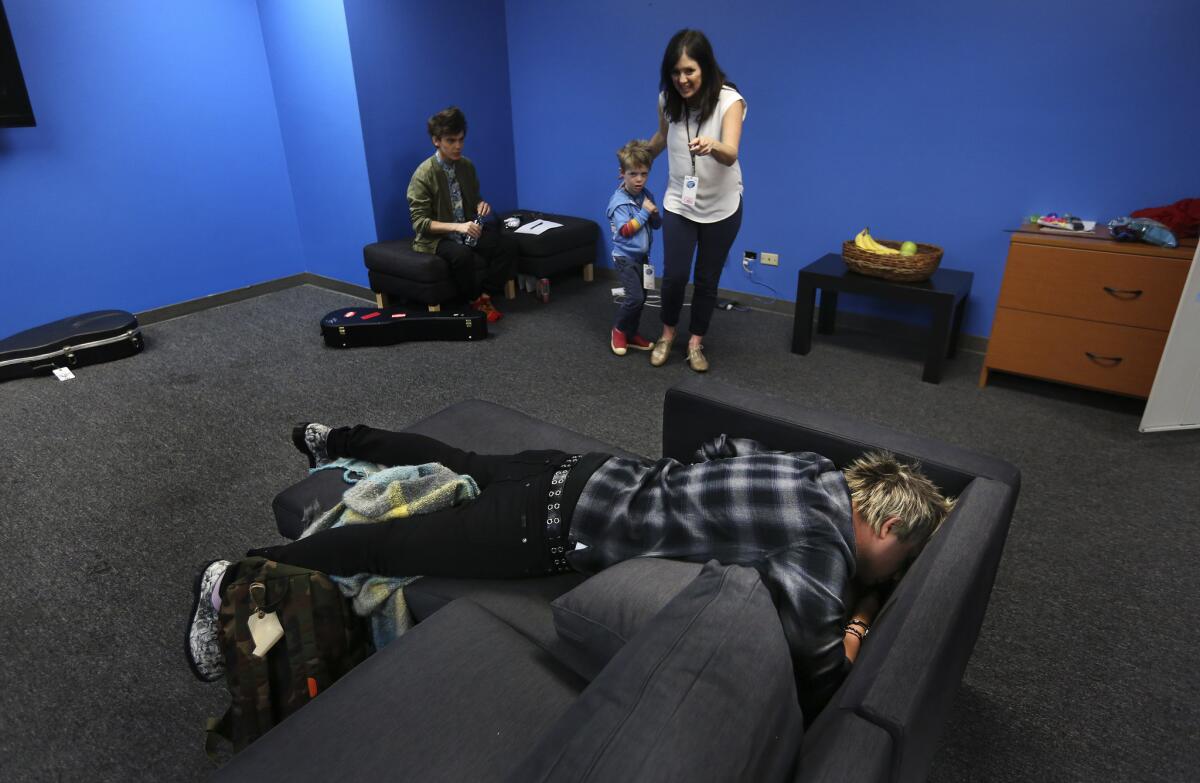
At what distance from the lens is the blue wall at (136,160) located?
3.39 meters

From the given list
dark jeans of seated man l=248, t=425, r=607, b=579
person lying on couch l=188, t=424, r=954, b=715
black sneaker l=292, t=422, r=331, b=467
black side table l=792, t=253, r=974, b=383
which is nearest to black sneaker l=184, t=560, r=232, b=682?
person lying on couch l=188, t=424, r=954, b=715

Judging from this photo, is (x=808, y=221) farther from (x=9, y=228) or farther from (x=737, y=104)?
(x=9, y=228)

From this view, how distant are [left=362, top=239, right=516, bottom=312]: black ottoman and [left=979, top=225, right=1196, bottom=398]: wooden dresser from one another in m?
2.68

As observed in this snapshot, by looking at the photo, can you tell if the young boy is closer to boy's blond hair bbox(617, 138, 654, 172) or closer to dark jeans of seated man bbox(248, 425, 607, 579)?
boy's blond hair bbox(617, 138, 654, 172)

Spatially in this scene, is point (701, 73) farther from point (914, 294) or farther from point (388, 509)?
point (388, 509)

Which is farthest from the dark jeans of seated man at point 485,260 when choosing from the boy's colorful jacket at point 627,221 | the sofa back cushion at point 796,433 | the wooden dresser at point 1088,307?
the wooden dresser at point 1088,307

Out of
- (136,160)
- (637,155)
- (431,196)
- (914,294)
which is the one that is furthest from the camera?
(431,196)

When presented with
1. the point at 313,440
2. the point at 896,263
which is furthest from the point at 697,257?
the point at 313,440

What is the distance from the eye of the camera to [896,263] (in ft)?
→ 10.1

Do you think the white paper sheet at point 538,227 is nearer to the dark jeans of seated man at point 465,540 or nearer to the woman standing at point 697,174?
→ the woman standing at point 697,174

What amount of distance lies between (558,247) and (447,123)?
0.97m

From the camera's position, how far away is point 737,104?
275cm

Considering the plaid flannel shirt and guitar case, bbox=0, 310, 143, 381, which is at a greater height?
the plaid flannel shirt

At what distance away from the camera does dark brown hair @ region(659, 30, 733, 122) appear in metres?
2.64
